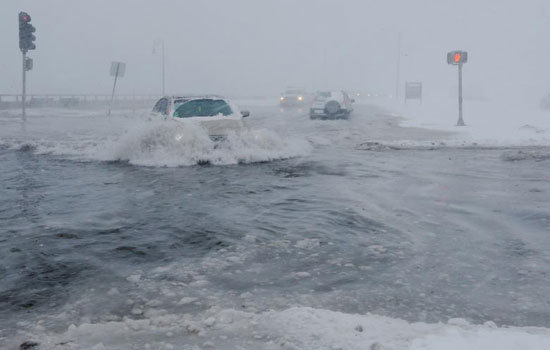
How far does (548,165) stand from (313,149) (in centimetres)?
579

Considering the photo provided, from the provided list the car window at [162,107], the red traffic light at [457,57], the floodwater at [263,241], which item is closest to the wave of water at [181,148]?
→ the floodwater at [263,241]

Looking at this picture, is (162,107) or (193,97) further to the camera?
(162,107)

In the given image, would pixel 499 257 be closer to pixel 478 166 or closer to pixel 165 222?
pixel 165 222

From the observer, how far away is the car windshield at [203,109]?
13117mm

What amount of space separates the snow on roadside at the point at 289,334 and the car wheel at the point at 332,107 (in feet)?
88.6

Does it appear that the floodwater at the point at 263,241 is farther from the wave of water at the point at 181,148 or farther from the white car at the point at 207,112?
the white car at the point at 207,112

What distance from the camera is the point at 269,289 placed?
4578mm

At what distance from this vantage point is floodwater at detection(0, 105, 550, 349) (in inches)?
168

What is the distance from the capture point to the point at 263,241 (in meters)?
5.94

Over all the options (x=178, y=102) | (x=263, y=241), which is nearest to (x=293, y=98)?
(x=178, y=102)

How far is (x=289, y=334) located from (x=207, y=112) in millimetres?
10170

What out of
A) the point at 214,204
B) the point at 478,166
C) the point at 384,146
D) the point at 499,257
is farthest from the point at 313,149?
the point at 499,257

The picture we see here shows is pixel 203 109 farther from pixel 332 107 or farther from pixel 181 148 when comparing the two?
pixel 332 107

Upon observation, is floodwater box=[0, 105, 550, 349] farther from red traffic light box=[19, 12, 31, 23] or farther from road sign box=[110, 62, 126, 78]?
road sign box=[110, 62, 126, 78]
